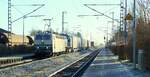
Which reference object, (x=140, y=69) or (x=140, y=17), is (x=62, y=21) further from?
(x=140, y=69)

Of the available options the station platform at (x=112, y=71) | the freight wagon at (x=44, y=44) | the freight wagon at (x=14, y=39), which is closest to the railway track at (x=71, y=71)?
the station platform at (x=112, y=71)

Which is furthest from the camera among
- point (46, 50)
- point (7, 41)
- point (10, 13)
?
point (7, 41)

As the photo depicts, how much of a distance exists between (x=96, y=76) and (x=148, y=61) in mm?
3325

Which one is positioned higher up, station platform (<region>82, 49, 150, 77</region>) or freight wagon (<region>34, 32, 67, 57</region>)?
freight wagon (<region>34, 32, 67, 57</region>)

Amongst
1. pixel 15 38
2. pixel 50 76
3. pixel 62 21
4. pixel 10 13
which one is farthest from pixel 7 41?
pixel 50 76

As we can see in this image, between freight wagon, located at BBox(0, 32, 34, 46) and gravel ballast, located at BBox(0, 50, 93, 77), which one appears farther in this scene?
freight wagon, located at BBox(0, 32, 34, 46)

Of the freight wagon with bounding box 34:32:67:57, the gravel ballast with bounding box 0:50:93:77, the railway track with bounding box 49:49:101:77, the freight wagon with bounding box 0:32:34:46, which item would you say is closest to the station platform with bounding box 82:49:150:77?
the railway track with bounding box 49:49:101:77

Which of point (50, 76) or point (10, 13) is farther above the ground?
point (10, 13)

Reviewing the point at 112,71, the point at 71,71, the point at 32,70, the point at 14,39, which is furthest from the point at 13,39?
the point at 112,71

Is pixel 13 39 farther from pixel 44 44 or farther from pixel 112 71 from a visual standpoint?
pixel 112 71

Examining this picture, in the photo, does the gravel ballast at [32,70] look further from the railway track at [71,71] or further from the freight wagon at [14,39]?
the freight wagon at [14,39]

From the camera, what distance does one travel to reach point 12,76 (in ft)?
81.5

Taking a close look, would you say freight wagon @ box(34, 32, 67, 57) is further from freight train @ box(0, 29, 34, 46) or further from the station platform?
the station platform

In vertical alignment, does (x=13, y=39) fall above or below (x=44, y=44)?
above
